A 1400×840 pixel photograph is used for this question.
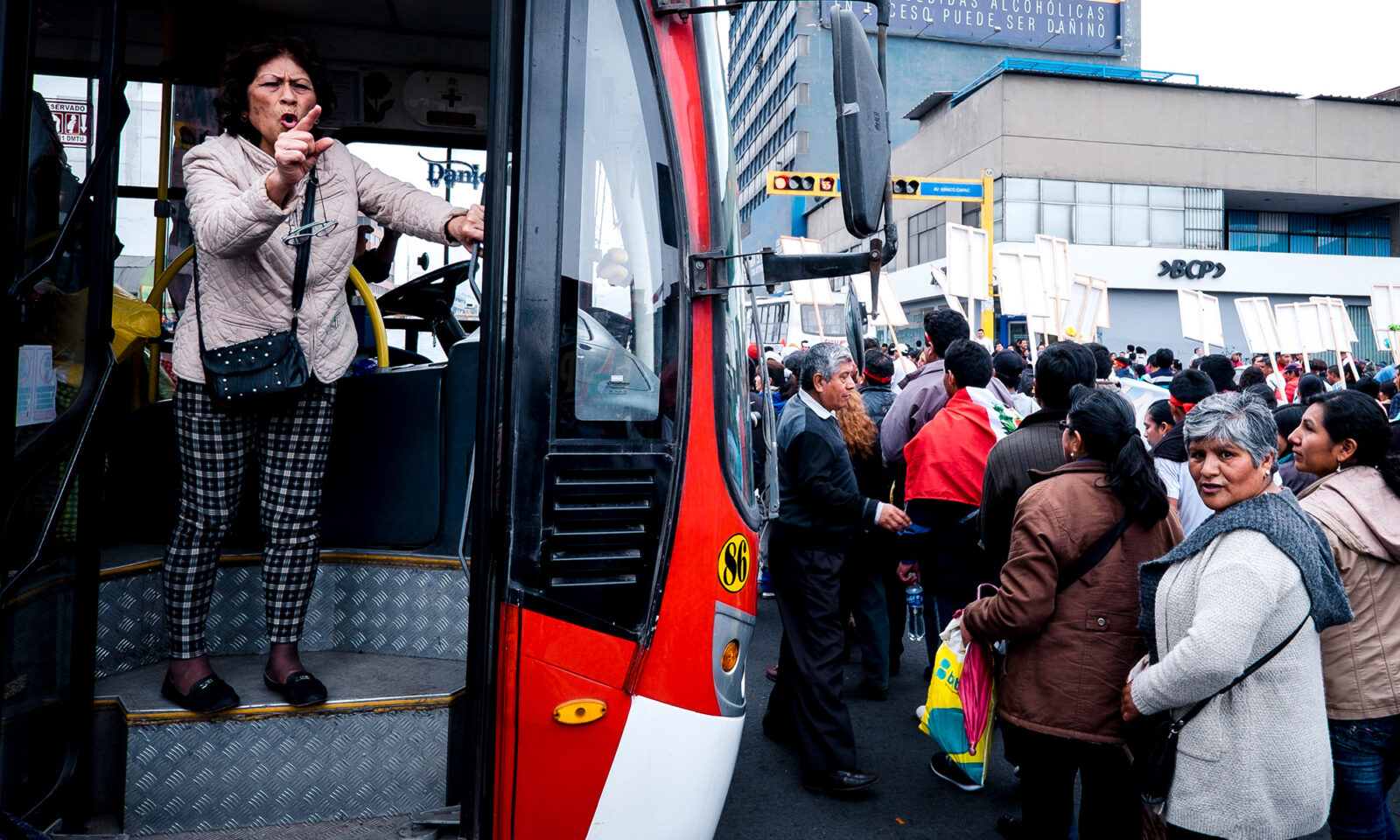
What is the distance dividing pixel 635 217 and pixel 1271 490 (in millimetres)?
1811

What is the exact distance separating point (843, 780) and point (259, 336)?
9.89ft

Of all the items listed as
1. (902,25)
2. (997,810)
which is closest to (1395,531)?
(997,810)

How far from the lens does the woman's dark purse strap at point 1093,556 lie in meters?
3.04

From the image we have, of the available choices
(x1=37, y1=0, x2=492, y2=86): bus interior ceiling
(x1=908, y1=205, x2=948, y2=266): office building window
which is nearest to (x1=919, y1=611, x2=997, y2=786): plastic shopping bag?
(x1=37, y1=0, x2=492, y2=86): bus interior ceiling

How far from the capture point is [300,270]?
→ 2756 mm

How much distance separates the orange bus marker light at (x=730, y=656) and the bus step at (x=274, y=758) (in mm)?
756

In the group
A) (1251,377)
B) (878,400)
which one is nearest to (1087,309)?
(1251,377)

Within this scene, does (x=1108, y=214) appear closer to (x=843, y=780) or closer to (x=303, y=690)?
(x=843, y=780)

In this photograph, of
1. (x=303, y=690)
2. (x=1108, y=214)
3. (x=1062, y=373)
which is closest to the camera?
(x=303, y=690)

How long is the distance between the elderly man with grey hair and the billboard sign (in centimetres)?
5172

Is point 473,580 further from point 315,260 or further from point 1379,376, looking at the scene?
point 1379,376

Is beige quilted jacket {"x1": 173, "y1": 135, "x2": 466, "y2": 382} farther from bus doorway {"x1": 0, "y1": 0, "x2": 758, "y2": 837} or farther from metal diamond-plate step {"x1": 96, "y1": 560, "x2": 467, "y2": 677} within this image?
metal diamond-plate step {"x1": 96, "y1": 560, "x2": 467, "y2": 677}

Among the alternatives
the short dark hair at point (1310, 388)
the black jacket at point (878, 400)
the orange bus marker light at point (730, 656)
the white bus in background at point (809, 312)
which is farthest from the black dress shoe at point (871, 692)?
the white bus in background at point (809, 312)

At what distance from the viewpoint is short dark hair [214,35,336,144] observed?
2.76m
